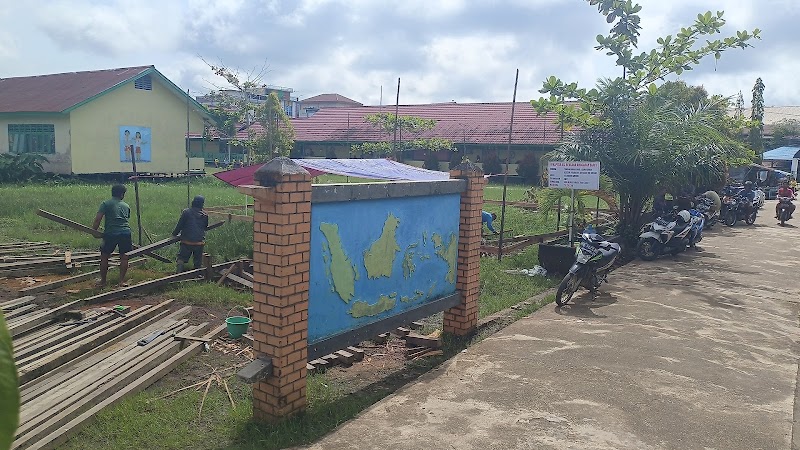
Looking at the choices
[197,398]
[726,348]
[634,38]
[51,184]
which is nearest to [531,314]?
[726,348]

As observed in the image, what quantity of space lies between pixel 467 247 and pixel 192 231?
4433 mm

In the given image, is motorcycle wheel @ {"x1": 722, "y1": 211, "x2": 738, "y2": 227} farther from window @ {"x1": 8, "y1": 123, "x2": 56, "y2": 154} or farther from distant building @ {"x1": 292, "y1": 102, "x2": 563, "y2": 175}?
window @ {"x1": 8, "y1": 123, "x2": 56, "y2": 154}

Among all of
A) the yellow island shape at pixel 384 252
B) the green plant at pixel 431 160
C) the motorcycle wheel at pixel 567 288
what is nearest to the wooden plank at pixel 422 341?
the yellow island shape at pixel 384 252

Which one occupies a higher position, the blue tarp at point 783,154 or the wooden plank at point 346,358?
the blue tarp at point 783,154

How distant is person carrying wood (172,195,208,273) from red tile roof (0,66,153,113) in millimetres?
18692

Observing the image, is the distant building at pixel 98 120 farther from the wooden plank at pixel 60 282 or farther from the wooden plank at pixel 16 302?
the wooden plank at pixel 16 302

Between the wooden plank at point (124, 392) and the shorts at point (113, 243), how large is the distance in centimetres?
296

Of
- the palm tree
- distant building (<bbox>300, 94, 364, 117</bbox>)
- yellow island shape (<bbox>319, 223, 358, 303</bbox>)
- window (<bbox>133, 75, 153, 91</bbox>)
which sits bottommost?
yellow island shape (<bbox>319, 223, 358, 303</bbox>)

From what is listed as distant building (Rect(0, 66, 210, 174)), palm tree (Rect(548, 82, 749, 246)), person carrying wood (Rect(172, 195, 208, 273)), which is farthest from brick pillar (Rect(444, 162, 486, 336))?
distant building (Rect(0, 66, 210, 174))

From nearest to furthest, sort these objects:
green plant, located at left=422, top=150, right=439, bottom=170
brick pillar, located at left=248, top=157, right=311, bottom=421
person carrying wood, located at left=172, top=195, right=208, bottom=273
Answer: brick pillar, located at left=248, top=157, right=311, bottom=421, person carrying wood, located at left=172, top=195, right=208, bottom=273, green plant, located at left=422, top=150, right=439, bottom=170

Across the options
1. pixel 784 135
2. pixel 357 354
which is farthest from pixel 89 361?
pixel 784 135

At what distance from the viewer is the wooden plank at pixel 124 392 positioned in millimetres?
4090

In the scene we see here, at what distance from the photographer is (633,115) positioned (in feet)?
37.6

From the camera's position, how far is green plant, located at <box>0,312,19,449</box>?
637 mm
